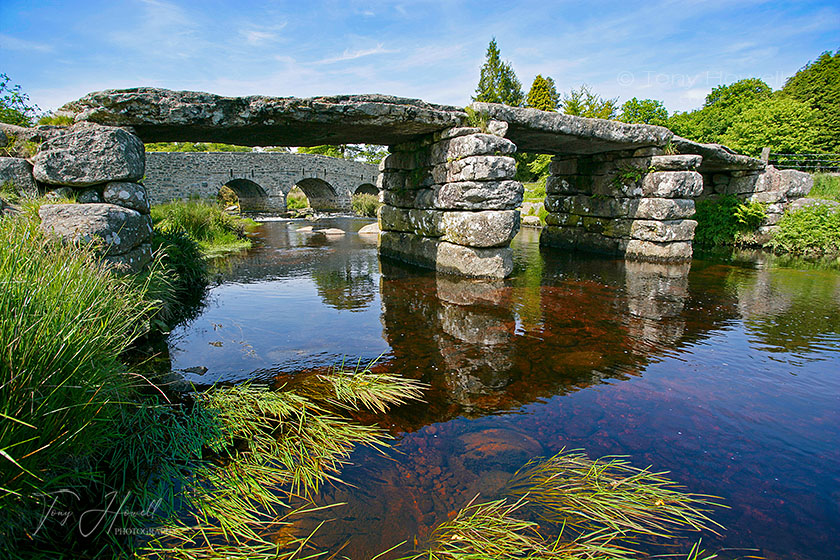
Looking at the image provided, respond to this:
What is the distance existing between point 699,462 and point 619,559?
3.61 ft

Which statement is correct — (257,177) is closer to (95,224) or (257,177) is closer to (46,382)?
(95,224)

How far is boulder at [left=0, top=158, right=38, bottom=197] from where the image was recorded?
4535mm

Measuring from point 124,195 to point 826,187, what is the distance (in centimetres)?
1857

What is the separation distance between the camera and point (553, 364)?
13.0ft

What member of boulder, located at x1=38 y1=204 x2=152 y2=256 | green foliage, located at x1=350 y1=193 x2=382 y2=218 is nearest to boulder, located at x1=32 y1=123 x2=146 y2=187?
boulder, located at x1=38 y1=204 x2=152 y2=256

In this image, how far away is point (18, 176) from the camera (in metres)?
4.62

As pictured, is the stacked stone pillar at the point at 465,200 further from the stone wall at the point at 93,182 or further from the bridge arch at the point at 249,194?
the bridge arch at the point at 249,194

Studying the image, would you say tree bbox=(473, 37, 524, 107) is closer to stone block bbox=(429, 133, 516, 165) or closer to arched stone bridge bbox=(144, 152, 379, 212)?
arched stone bridge bbox=(144, 152, 379, 212)

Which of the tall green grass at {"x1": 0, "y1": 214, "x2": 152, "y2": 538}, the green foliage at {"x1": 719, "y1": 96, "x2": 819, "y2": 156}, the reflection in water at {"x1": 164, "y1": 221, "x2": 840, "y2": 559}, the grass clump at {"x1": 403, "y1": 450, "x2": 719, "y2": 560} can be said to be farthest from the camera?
the green foliage at {"x1": 719, "y1": 96, "x2": 819, "y2": 156}

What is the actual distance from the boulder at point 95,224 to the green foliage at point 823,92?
27760 millimetres

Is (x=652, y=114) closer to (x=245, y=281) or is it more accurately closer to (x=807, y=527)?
(x=245, y=281)

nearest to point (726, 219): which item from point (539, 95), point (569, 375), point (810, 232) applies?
point (810, 232)

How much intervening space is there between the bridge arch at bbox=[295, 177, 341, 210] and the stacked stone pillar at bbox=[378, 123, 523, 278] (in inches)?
757

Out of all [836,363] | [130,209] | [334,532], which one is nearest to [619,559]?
[334,532]
